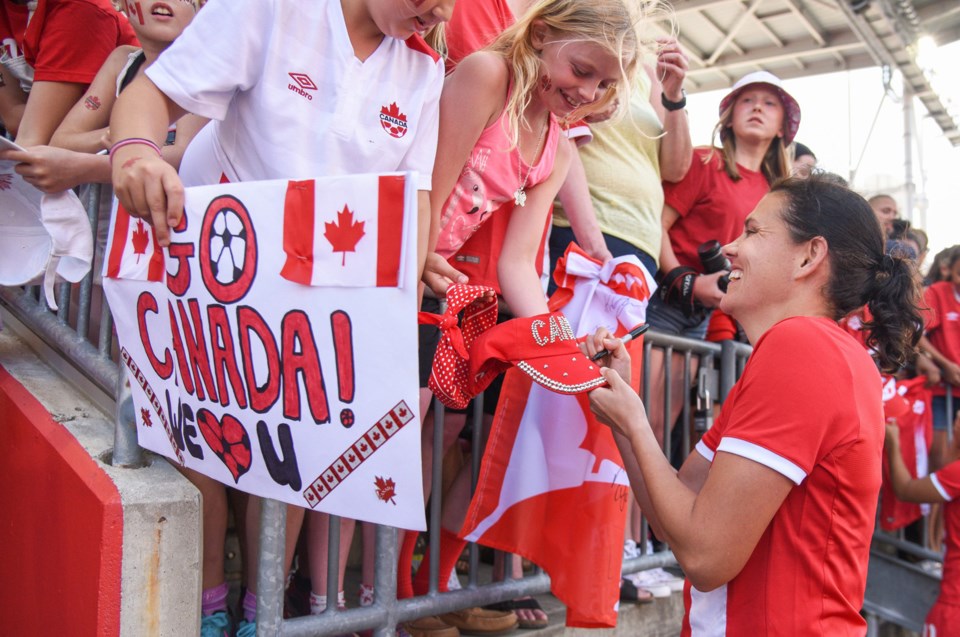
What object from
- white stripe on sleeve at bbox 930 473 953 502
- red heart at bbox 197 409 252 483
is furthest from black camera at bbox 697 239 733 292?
red heart at bbox 197 409 252 483

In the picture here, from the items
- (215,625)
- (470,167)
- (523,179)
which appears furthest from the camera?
(523,179)

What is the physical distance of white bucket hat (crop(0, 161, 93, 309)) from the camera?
7.22ft

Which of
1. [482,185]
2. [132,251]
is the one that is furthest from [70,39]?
[482,185]

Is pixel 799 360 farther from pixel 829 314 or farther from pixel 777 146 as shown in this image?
pixel 777 146

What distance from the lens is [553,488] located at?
102 inches

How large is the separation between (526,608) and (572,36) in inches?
74.2

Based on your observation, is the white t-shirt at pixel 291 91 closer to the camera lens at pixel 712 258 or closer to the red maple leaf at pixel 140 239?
the red maple leaf at pixel 140 239

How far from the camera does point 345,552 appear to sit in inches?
99.3

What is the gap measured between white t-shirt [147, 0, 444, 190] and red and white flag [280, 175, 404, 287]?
0.33 meters

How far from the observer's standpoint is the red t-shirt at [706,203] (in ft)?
13.2

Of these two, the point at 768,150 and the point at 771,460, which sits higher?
the point at 768,150

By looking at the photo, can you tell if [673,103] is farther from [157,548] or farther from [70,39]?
[157,548]

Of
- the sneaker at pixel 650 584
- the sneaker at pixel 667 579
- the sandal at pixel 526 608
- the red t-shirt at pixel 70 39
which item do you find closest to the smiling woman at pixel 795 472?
the sandal at pixel 526 608

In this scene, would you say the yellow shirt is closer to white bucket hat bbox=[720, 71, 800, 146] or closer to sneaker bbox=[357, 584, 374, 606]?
white bucket hat bbox=[720, 71, 800, 146]
